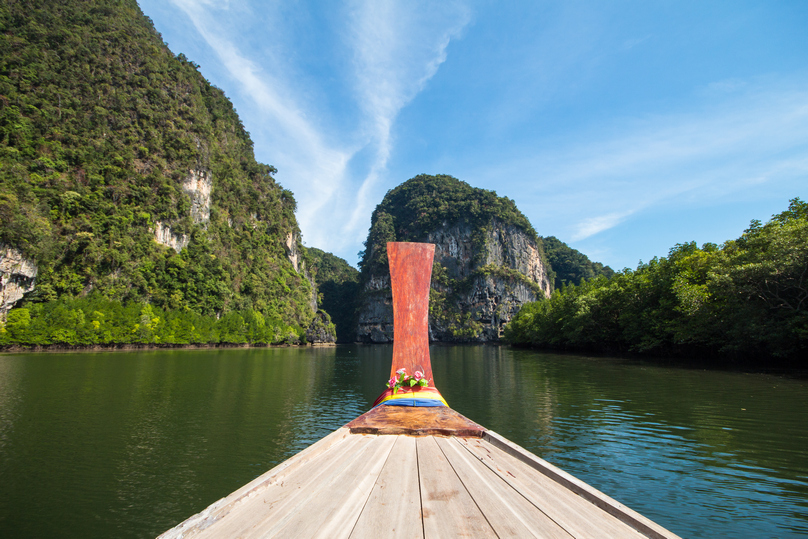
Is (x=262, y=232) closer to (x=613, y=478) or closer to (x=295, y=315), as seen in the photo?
(x=295, y=315)

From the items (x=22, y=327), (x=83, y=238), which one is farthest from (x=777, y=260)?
(x=83, y=238)

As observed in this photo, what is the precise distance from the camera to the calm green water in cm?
486

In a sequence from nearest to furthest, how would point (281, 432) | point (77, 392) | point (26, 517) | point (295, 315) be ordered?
point (26, 517), point (281, 432), point (77, 392), point (295, 315)

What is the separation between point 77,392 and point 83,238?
35035mm

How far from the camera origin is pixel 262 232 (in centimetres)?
7494

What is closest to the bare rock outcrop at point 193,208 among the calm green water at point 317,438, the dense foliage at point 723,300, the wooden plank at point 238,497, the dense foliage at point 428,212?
the calm green water at point 317,438

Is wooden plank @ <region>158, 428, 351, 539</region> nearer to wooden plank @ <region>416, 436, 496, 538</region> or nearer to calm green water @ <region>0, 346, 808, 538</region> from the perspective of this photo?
wooden plank @ <region>416, 436, 496, 538</region>

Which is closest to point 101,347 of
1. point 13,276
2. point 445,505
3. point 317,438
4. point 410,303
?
point 13,276

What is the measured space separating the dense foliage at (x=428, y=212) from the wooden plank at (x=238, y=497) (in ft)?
314

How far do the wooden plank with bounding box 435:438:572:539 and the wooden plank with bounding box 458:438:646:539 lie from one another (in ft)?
0.20

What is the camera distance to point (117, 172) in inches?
1870

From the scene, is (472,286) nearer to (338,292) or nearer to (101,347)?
(338,292)

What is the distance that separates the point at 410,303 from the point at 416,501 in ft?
22.2

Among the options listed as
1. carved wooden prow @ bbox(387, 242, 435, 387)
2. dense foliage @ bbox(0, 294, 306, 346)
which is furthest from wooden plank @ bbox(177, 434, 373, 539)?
dense foliage @ bbox(0, 294, 306, 346)
